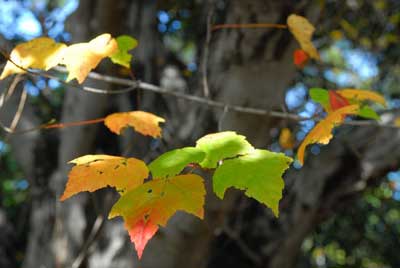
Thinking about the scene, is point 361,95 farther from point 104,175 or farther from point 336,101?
point 104,175

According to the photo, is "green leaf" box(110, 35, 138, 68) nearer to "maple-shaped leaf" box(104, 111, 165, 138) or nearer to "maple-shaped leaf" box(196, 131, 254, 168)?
"maple-shaped leaf" box(104, 111, 165, 138)

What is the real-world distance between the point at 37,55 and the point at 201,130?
832 mm

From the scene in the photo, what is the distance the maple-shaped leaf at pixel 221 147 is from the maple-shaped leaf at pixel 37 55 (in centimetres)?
34

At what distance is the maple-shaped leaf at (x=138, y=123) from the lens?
35.4 inches

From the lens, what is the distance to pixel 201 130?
5.28ft

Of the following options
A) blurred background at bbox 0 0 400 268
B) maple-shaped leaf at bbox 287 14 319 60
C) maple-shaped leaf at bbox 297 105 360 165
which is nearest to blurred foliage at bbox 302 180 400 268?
blurred background at bbox 0 0 400 268

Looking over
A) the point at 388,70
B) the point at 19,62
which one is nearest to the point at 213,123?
the point at 19,62

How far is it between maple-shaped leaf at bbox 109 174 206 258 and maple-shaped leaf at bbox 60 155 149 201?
41 mm

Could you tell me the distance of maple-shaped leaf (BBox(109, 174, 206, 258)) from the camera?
0.56 m

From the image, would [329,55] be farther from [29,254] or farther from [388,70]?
[29,254]

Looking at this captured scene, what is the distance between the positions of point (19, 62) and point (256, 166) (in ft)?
1.78

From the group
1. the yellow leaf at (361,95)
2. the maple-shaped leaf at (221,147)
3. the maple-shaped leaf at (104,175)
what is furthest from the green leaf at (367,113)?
the maple-shaped leaf at (104,175)

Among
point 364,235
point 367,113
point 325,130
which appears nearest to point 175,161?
point 325,130

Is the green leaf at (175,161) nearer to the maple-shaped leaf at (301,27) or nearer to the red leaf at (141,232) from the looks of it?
the red leaf at (141,232)
